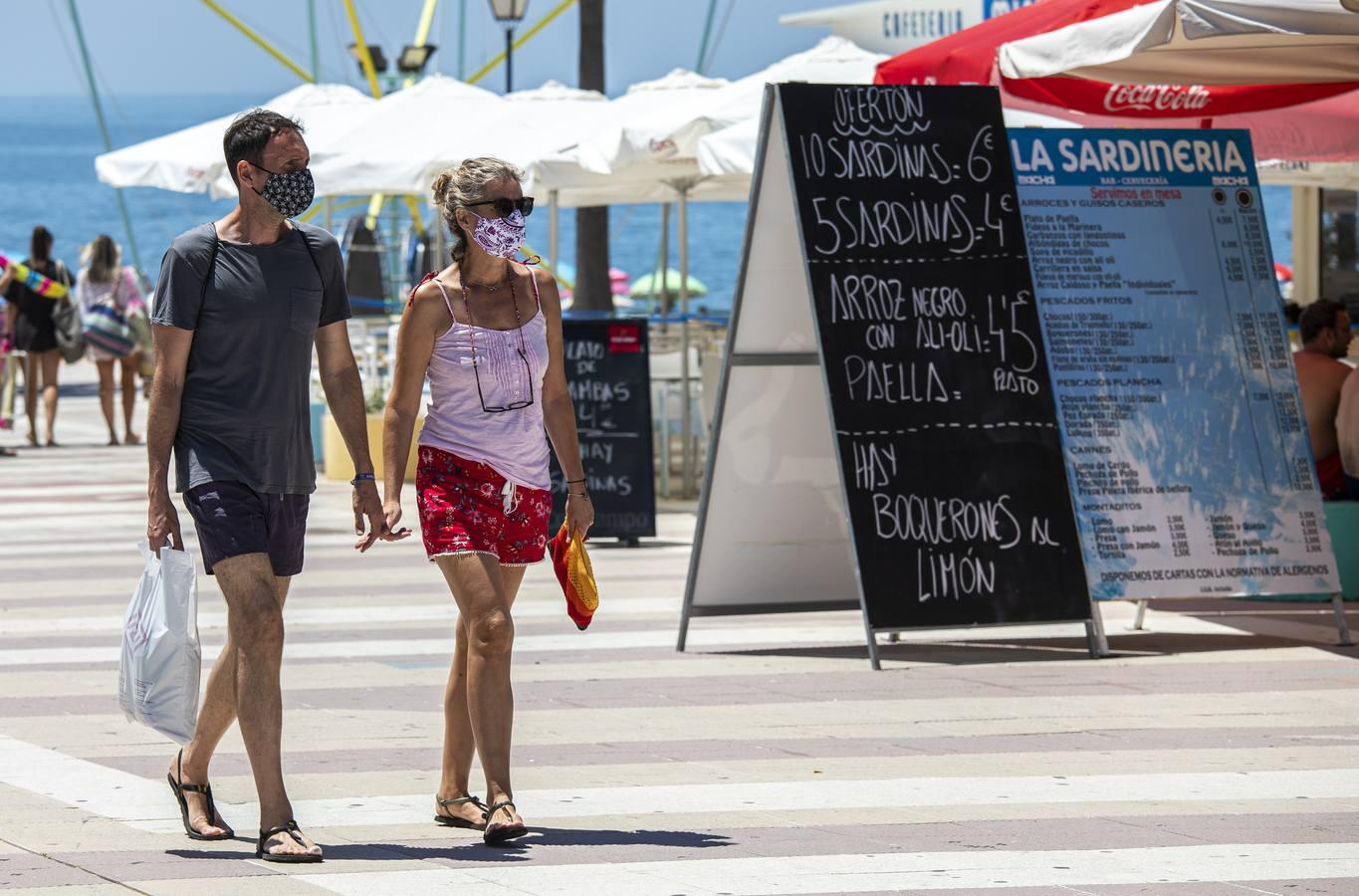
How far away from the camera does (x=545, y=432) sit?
6.42 metres

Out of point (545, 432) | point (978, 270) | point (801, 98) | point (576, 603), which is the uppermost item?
point (801, 98)

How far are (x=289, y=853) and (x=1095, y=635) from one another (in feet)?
14.5

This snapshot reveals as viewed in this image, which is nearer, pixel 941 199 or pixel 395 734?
pixel 395 734

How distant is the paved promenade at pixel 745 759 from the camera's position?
215 inches

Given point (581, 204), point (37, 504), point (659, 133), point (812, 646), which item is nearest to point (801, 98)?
point (812, 646)

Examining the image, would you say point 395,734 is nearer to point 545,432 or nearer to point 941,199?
point 545,432

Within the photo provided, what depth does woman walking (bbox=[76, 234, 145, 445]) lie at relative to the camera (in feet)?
69.2

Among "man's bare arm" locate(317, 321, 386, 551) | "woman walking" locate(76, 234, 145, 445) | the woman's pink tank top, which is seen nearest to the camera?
"man's bare arm" locate(317, 321, 386, 551)

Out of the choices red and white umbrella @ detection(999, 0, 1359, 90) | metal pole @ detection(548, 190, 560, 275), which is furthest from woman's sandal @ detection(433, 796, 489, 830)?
metal pole @ detection(548, 190, 560, 275)

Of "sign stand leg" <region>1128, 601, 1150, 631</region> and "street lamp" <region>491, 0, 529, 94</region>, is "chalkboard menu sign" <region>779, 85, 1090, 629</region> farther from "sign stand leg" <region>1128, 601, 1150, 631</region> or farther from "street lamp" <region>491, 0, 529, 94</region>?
"street lamp" <region>491, 0, 529, 94</region>

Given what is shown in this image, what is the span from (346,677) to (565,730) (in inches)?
56.9

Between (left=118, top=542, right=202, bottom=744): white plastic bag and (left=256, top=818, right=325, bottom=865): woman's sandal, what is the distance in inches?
15.4

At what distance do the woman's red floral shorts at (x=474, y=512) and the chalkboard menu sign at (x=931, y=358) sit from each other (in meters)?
2.93

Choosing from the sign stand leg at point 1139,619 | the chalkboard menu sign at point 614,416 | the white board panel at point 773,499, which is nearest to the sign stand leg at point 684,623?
the white board panel at point 773,499
